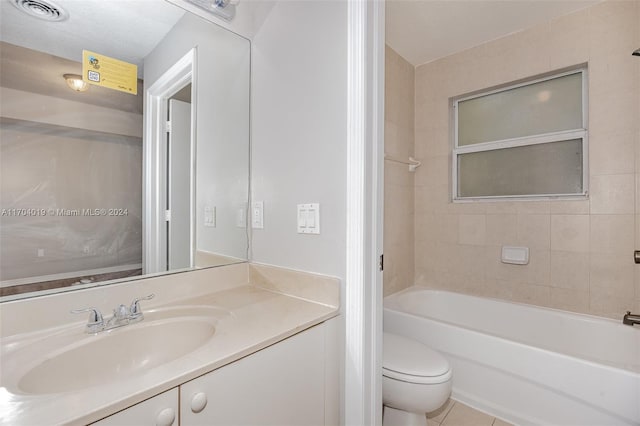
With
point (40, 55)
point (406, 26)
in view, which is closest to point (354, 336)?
point (40, 55)

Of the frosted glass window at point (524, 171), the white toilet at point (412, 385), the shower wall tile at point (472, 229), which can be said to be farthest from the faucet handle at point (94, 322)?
the frosted glass window at point (524, 171)

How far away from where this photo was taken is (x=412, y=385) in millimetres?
1272

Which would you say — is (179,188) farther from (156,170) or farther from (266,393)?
(266,393)

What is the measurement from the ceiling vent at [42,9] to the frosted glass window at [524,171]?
2503mm

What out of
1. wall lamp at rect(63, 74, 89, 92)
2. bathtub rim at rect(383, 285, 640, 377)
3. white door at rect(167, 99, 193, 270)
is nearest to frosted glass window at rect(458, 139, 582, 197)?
bathtub rim at rect(383, 285, 640, 377)

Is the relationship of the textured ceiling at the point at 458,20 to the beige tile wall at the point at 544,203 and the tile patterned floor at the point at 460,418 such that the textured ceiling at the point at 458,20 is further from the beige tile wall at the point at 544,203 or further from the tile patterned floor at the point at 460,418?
the tile patterned floor at the point at 460,418

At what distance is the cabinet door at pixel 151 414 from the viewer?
0.55 metres

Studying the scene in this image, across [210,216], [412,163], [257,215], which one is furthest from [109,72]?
[412,163]

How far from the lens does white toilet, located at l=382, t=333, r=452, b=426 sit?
1268 mm

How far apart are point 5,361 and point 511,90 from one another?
9.68ft

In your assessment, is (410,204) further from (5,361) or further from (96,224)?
(5,361)

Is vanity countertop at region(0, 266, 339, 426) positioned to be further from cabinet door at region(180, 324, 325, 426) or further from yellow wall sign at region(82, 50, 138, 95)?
yellow wall sign at region(82, 50, 138, 95)

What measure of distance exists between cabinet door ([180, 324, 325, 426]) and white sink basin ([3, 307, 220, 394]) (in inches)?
6.1

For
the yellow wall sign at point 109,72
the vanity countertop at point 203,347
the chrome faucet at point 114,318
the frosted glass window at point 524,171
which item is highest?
the yellow wall sign at point 109,72
